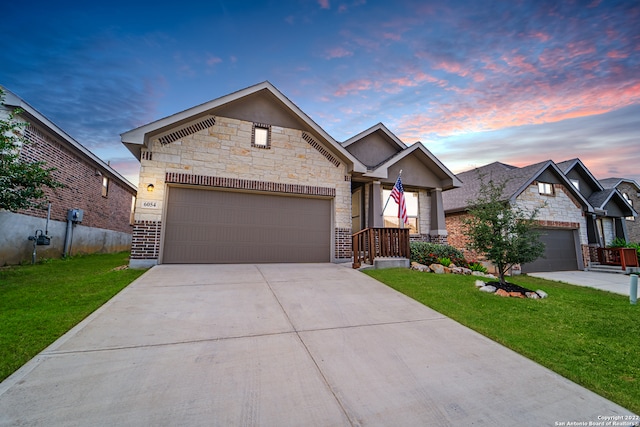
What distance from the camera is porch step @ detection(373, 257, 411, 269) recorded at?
8430 millimetres

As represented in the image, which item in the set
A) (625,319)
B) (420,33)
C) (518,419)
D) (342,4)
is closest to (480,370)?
(518,419)

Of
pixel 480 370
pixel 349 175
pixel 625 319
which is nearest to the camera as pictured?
pixel 480 370

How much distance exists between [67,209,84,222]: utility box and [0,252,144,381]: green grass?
352cm

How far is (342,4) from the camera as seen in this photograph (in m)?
8.57

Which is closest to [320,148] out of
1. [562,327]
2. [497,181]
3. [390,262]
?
[390,262]

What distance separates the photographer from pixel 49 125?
886 centimetres

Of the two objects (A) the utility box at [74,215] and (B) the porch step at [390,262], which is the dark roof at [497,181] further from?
(A) the utility box at [74,215]

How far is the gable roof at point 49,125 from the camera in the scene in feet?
24.7

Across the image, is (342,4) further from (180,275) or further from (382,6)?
(180,275)

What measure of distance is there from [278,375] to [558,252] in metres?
17.5

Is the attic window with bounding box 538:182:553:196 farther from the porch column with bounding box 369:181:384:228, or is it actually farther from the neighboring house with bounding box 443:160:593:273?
the porch column with bounding box 369:181:384:228

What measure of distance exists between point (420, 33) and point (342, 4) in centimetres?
278

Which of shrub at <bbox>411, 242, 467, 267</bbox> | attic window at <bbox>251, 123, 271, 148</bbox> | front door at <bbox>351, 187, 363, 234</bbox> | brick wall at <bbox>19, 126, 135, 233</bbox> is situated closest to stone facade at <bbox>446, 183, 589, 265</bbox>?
shrub at <bbox>411, 242, 467, 267</bbox>

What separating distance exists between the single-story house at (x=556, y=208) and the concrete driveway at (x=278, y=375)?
435 inches
